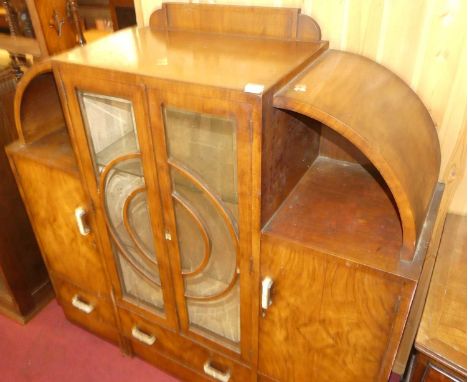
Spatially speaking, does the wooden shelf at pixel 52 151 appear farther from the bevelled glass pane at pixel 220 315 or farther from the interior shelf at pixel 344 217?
the interior shelf at pixel 344 217

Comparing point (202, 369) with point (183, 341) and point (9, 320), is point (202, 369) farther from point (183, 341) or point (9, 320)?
point (9, 320)

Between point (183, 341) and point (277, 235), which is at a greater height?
point (277, 235)

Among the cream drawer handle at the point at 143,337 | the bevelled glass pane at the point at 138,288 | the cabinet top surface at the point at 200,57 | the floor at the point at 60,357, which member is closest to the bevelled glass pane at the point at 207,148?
the cabinet top surface at the point at 200,57

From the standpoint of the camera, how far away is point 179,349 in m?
1.66

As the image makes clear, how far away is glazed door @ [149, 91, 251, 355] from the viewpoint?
3.42ft

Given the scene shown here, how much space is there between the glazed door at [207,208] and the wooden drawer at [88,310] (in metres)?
0.47

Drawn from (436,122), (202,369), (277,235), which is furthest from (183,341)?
(436,122)

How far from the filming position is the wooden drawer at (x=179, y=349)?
5.05ft

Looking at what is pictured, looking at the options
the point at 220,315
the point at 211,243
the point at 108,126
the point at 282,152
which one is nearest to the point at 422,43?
the point at 282,152

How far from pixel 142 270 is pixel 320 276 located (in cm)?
72

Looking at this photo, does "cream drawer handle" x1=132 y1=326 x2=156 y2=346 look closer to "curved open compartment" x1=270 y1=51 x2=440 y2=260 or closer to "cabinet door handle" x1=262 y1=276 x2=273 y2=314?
"cabinet door handle" x1=262 y1=276 x2=273 y2=314

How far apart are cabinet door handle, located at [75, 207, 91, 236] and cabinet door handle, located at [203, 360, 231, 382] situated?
0.67 meters

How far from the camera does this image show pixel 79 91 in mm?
1209

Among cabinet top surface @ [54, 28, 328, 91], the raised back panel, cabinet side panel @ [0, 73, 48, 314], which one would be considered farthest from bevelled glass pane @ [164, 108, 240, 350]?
cabinet side panel @ [0, 73, 48, 314]
